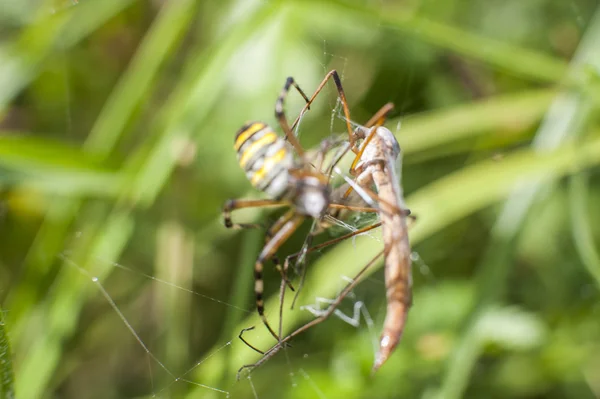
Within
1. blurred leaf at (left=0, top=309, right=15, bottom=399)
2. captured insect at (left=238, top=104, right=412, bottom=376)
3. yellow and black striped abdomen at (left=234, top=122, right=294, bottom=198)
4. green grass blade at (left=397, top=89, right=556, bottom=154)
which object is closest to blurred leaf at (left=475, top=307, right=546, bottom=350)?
green grass blade at (left=397, top=89, right=556, bottom=154)

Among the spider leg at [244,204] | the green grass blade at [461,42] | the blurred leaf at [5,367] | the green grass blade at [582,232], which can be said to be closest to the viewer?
the blurred leaf at [5,367]

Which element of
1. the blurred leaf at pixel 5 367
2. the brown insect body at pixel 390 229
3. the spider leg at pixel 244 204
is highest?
the brown insect body at pixel 390 229

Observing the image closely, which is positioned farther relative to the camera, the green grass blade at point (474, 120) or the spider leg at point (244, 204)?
the green grass blade at point (474, 120)

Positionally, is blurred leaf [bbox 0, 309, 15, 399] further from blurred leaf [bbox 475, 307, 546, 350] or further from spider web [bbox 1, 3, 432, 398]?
blurred leaf [bbox 475, 307, 546, 350]

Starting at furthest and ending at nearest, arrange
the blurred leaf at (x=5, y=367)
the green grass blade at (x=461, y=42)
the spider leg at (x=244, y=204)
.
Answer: the green grass blade at (x=461, y=42)
the spider leg at (x=244, y=204)
the blurred leaf at (x=5, y=367)

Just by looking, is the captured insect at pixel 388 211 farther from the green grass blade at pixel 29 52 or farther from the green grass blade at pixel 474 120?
the green grass blade at pixel 29 52

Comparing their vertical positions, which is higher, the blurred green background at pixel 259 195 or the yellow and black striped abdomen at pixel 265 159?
the yellow and black striped abdomen at pixel 265 159

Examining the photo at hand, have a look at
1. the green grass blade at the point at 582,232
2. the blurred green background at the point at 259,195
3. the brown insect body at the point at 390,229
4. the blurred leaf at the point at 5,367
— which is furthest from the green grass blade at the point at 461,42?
the blurred leaf at the point at 5,367
